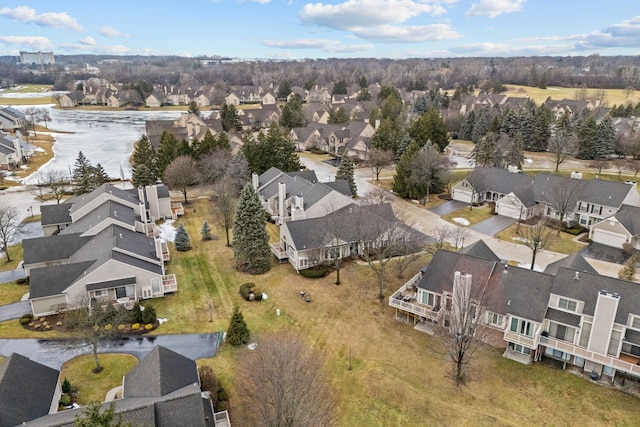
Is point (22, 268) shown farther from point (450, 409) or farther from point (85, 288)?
point (450, 409)

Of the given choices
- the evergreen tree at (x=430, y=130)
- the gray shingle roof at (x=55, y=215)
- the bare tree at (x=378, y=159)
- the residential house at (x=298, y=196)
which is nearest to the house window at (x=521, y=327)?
the residential house at (x=298, y=196)

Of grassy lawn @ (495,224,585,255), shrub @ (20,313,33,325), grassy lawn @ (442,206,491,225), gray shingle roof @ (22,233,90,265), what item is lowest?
shrub @ (20,313,33,325)

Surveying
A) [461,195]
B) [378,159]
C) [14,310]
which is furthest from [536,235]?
[14,310]

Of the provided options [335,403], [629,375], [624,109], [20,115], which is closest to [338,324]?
[335,403]

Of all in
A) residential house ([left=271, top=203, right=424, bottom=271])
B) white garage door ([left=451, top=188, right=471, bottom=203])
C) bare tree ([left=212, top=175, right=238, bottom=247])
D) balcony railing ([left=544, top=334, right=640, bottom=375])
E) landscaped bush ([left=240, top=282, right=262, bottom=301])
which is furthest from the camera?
white garage door ([left=451, top=188, right=471, bottom=203])

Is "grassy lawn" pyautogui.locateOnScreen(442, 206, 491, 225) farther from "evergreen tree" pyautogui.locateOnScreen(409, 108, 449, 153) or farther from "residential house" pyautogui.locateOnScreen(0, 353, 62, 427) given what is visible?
"residential house" pyautogui.locateOnScreen(0, 353, 62, 427)

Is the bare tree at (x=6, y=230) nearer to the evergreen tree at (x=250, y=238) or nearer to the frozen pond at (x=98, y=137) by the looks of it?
the evergreen tree at (x=250, y=238)

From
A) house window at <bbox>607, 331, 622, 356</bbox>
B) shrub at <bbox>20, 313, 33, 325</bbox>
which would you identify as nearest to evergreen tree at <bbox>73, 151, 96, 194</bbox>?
shrub at <bbox>20, 313, 33, 325</bbox>
